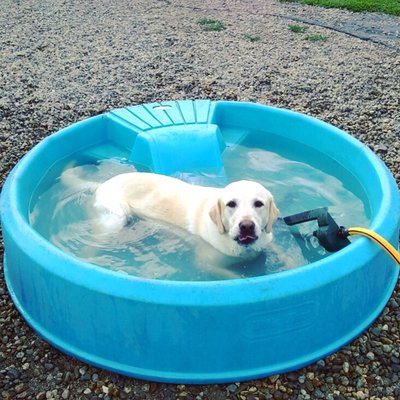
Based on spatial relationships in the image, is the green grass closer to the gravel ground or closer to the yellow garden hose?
the gravel ground

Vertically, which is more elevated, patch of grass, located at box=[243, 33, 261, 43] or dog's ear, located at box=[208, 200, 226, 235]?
dog's ear, located at box=[208, 200, 226, 235]

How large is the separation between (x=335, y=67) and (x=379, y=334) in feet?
16.4

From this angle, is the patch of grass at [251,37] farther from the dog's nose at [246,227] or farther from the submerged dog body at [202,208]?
the dog's nose at [246,227]

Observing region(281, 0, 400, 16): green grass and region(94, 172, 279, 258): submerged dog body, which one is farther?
region(281, 0, 400, 16): green grass

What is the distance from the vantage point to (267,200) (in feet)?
12.6

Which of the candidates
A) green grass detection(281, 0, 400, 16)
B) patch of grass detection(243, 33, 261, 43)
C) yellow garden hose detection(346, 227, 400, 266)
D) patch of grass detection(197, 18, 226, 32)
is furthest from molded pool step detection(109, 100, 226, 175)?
green grass detection(281, 0, 400, 16)

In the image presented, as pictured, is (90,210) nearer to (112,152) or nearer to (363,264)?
(112,152)

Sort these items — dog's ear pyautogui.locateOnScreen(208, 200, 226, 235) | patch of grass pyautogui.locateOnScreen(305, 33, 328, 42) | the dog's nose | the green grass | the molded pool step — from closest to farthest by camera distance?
1. the dog's nose
2. dog's ear pyautogui.locateOnScreen(208, 200, 226, 235)
3. the molded pool step
4. patch of grass pyautogui.locateOnScreen(305, 33, 328, 42)
5. the green grass

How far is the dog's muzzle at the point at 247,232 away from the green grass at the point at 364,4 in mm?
8426

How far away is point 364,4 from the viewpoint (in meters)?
11.0

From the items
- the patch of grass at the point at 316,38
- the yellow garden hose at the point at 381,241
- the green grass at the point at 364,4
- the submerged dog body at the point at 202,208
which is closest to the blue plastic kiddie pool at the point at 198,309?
the yellow garden hose at the point at 381,241

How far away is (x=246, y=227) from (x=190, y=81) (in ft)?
13.4

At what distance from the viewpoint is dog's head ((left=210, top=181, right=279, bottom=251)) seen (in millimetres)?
3697

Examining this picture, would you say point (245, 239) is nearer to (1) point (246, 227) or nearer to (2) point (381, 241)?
(1) point (246, 227)
